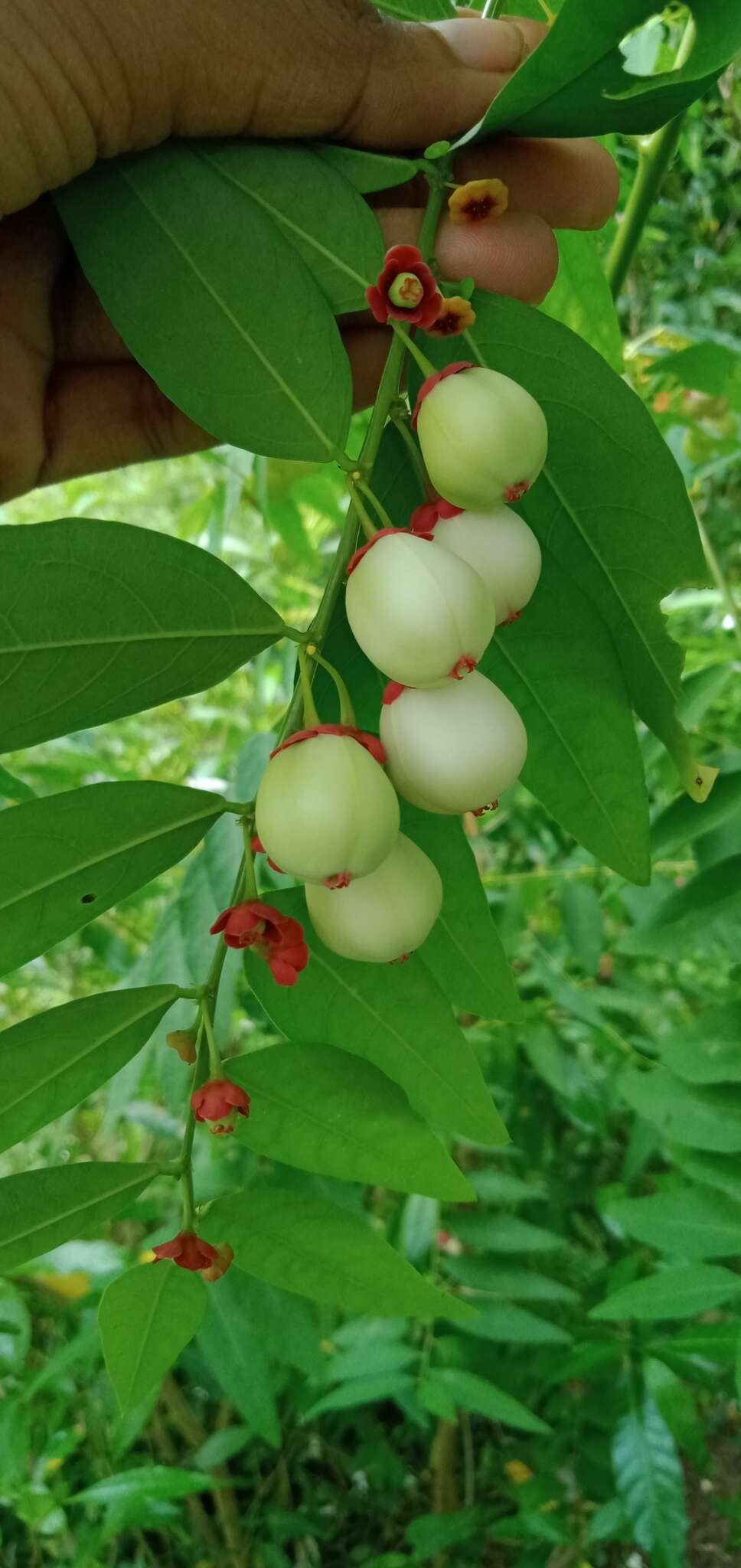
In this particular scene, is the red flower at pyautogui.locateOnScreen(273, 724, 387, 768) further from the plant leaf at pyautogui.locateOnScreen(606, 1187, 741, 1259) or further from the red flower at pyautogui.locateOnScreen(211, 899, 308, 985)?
the plant leaf at pyautogui.locateOnScreen(606, 1187, 741, 1259)

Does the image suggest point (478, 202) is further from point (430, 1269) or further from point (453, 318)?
point (430, 1269)

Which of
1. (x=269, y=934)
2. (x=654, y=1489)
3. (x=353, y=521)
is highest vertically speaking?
(x=353, y=521)

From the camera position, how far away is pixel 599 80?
479 millimetres

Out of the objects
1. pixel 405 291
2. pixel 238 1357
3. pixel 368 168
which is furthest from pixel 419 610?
pixel 238 1357

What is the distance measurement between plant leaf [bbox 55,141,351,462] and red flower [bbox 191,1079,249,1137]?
10.7 inches

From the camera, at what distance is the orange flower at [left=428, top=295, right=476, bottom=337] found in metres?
0.48

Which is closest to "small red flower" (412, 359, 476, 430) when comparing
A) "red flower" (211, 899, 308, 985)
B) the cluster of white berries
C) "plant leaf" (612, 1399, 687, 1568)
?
the cluster of white berries

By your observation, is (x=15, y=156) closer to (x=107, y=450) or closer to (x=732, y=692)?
(x=107, y=450)

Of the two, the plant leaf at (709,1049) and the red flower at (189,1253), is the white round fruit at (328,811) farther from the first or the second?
the plant leaf at (709,1049)

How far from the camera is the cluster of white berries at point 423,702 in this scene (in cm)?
41

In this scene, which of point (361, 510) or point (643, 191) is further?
point (643, 191)

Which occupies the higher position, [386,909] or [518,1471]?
[386,909]

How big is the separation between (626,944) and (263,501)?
455 mm

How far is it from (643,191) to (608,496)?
0.30m
